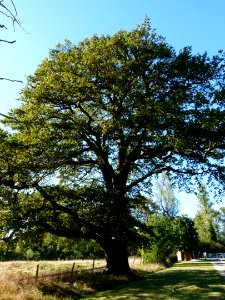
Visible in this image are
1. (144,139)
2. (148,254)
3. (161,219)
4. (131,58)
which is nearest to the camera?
(144,139)

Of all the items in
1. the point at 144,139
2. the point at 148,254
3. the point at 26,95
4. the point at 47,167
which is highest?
the point at 26,95

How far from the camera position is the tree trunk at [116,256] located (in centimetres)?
2481

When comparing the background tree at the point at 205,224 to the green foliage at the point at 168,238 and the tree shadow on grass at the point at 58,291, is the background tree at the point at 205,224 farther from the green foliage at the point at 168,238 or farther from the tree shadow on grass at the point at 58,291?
the tree shadow on grass at the point at 58,291

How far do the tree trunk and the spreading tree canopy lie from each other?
2.8 inches

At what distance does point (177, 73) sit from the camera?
78.7 ft

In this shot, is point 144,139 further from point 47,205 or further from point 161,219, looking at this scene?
point 161,219

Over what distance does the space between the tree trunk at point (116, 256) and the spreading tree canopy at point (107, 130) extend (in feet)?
0.23

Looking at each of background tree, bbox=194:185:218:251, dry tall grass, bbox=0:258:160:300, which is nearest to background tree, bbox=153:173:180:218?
background tree, bbox=194:185:218:251

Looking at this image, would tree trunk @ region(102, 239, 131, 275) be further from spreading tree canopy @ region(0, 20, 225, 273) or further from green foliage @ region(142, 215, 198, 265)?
green foliage @ region(142, 215, 198, 265)

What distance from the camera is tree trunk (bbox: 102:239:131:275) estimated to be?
81.4 ft

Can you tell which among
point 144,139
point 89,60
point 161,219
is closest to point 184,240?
point 161,219

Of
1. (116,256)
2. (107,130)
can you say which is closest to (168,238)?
(116,256)

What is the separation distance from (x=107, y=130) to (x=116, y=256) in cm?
909

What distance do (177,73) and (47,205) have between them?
40.7 ft
